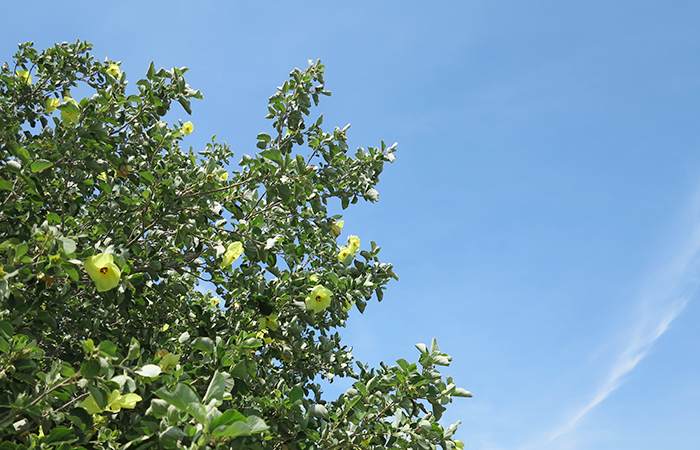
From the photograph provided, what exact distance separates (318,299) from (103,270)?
134 cm

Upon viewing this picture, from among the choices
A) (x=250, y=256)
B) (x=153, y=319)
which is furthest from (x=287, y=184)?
(x=153, y=319)

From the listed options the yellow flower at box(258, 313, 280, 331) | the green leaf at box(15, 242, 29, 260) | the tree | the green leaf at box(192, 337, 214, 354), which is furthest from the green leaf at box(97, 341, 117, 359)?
the yellow flower at box(258, 313, 280, 331)

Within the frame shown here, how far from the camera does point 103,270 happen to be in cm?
247

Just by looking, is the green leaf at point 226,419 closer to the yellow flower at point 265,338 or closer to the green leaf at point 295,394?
the green leaf at point 295,394

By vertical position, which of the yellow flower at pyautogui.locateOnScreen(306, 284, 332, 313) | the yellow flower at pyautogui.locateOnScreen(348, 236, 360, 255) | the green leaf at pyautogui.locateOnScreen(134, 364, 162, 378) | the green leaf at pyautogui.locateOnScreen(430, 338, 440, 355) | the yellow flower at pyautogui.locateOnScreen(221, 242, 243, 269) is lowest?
the green leaf at pyautogui.locateOnScreen(134, 364, 162, 378)

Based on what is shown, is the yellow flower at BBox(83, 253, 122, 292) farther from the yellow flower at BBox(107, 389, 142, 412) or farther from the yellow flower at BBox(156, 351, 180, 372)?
the yellow flower at BBox(107, 389, 142, 412)

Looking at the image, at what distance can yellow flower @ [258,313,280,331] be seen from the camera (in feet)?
10.8

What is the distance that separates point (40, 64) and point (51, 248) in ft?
12.6

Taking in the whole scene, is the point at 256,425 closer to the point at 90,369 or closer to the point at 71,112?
the point at 90,369

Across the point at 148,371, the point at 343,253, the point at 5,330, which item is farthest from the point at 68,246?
the point at 343,253

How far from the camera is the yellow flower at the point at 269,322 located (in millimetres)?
3295

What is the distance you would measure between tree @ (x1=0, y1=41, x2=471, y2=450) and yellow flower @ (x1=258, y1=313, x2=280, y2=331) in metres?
0.01

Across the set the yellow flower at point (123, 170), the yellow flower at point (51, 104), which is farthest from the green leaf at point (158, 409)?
the yellow flower at point (51, 104)

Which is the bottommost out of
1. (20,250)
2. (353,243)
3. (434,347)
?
(20,250)
